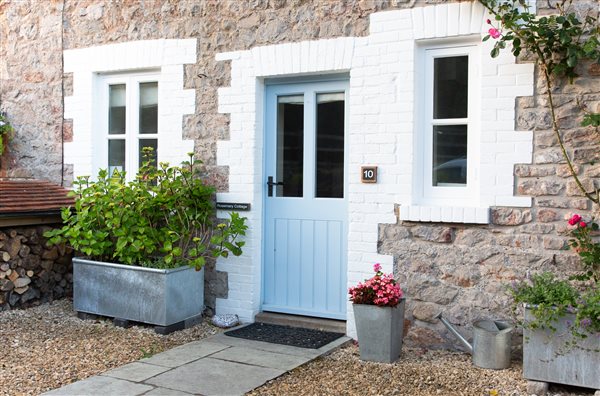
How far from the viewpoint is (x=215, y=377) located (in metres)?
4.70

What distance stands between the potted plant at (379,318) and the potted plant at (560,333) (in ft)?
3.07

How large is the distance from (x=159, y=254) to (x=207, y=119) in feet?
4.87

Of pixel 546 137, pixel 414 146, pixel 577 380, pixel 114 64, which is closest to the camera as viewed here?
pixel 577 380

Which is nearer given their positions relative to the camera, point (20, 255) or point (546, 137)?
point (546, 137)

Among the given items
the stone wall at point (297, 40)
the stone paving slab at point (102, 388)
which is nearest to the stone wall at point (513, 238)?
the stone wall at point (297, 40)

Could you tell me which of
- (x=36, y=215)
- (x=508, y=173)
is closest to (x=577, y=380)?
(x=508, y=173)

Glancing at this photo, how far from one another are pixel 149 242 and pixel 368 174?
217 centimetres

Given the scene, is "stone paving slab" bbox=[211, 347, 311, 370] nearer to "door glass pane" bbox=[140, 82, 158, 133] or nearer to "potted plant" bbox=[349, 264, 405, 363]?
"potted plant" bbox=[349, 264, 405, 363]

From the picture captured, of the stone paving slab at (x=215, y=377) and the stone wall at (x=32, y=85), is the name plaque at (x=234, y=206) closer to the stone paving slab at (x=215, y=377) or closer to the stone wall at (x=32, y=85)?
the stone paving slab at (x=215, y=377)

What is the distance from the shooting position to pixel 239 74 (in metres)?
6.40

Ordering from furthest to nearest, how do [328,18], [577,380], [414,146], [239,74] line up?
1. [239,74]
2. [328,18]
3. [414,146]
4. [577,380]

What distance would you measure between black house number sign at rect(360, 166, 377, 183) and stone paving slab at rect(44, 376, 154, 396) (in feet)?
8.26

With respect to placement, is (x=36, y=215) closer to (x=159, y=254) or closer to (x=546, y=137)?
(x=159, y=254)

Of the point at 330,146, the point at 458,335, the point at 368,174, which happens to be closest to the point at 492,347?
the point at 458,335
